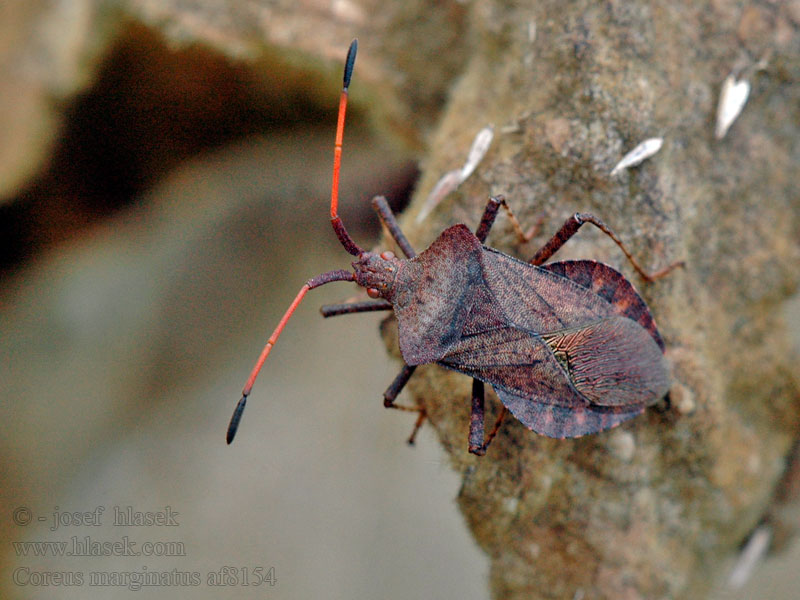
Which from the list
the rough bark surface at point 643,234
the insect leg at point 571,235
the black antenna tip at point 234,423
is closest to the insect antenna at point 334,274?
the black antenna tip at point 234,423

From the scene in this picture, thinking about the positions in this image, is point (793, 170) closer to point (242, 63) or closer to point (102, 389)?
point (242, 63)

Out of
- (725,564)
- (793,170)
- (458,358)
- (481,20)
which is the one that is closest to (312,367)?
(458,358)

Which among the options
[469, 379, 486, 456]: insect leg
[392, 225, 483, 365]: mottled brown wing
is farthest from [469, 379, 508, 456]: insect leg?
[392, 225, 483, 365]: mottled brown wing

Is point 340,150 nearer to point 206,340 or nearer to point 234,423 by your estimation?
point 234,423

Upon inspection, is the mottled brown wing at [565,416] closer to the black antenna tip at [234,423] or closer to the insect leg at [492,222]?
the insect leg at [492,222]

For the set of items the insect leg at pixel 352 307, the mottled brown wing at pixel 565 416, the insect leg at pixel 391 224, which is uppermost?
the insect leg at pixel 391 224

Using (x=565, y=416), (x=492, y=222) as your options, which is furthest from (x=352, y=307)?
(x=565, y=416)

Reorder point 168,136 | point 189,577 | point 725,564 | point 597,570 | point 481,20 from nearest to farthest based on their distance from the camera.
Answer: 1. point 597,570
2. point 481,20
3. point 725,564
4. point 189,577
5. point 168,136

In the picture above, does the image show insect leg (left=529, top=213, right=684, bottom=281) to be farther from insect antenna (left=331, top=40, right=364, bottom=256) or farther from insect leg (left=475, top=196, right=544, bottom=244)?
insect antenna (left=331, top=40, right=364, bottom=256)
